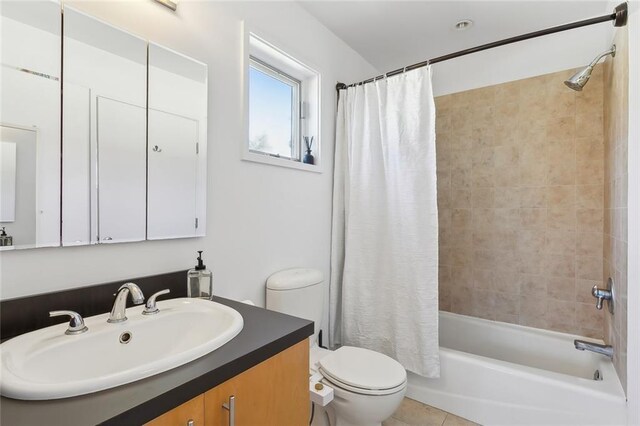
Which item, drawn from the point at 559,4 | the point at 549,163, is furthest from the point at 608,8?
the point at 549,163

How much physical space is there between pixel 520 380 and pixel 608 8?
2.25 m

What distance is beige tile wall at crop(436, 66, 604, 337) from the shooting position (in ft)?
7.04

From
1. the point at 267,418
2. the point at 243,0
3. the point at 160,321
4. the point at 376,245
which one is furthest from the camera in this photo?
the point at 376,245

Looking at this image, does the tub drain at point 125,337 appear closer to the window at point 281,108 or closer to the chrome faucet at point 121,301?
the chrome faucet at point 121,301

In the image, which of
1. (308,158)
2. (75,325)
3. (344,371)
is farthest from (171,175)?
(344,371)

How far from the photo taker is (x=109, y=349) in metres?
0.91

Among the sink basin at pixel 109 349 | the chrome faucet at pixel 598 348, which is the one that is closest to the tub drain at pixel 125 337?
the sink basin at pixel 109 349

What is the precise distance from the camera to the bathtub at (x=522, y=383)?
5.02ft

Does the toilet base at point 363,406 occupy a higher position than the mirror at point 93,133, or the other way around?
the mirror at point 93,133

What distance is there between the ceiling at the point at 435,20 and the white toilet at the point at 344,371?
1.63 metres

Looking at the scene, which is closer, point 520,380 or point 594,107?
point 520,380

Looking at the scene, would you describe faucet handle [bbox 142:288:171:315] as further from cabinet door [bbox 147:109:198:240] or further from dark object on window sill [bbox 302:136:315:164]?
dark object on window sill [bbox 302:136:315:164]

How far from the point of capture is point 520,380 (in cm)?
170

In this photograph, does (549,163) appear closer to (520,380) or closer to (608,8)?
(608,8)
